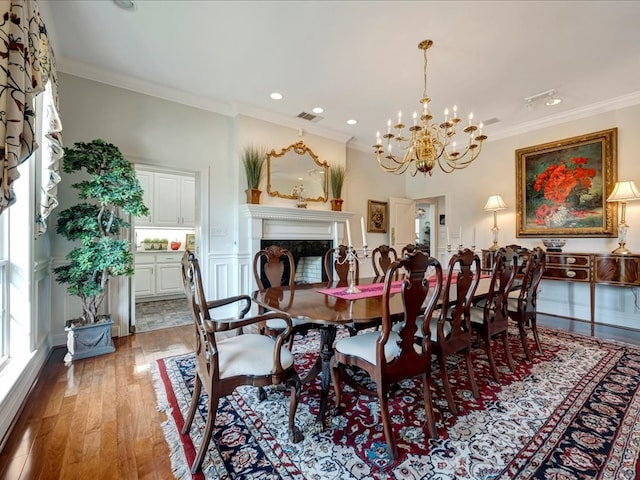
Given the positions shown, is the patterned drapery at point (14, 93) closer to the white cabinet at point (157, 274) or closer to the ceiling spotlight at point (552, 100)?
the white cabinet at point (157, 274)

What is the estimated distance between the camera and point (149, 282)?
212 inches

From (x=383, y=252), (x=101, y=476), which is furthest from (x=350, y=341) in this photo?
(x=383, y=252)

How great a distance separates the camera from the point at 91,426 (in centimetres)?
174

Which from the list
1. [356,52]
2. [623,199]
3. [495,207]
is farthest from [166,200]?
[623,199]

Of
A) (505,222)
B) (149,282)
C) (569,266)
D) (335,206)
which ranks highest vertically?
(335,206)

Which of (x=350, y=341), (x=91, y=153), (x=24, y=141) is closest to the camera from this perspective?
(x=24, y=141)

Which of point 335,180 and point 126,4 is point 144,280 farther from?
point 126,4

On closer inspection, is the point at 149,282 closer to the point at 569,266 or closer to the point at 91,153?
the point at 91,153

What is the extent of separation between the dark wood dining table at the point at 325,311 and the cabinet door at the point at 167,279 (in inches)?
161

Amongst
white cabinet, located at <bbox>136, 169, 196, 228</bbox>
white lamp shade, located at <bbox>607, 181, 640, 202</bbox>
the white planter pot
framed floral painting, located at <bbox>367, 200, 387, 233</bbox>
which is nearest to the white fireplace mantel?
framed floral painting, located at <bbox>367, 200, 387, 233</bbox>

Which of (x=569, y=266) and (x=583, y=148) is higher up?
(x=583, y=148)

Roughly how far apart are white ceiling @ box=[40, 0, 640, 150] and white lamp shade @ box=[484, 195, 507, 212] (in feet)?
4.13

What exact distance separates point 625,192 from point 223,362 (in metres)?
4.61

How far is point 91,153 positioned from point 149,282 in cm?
323
